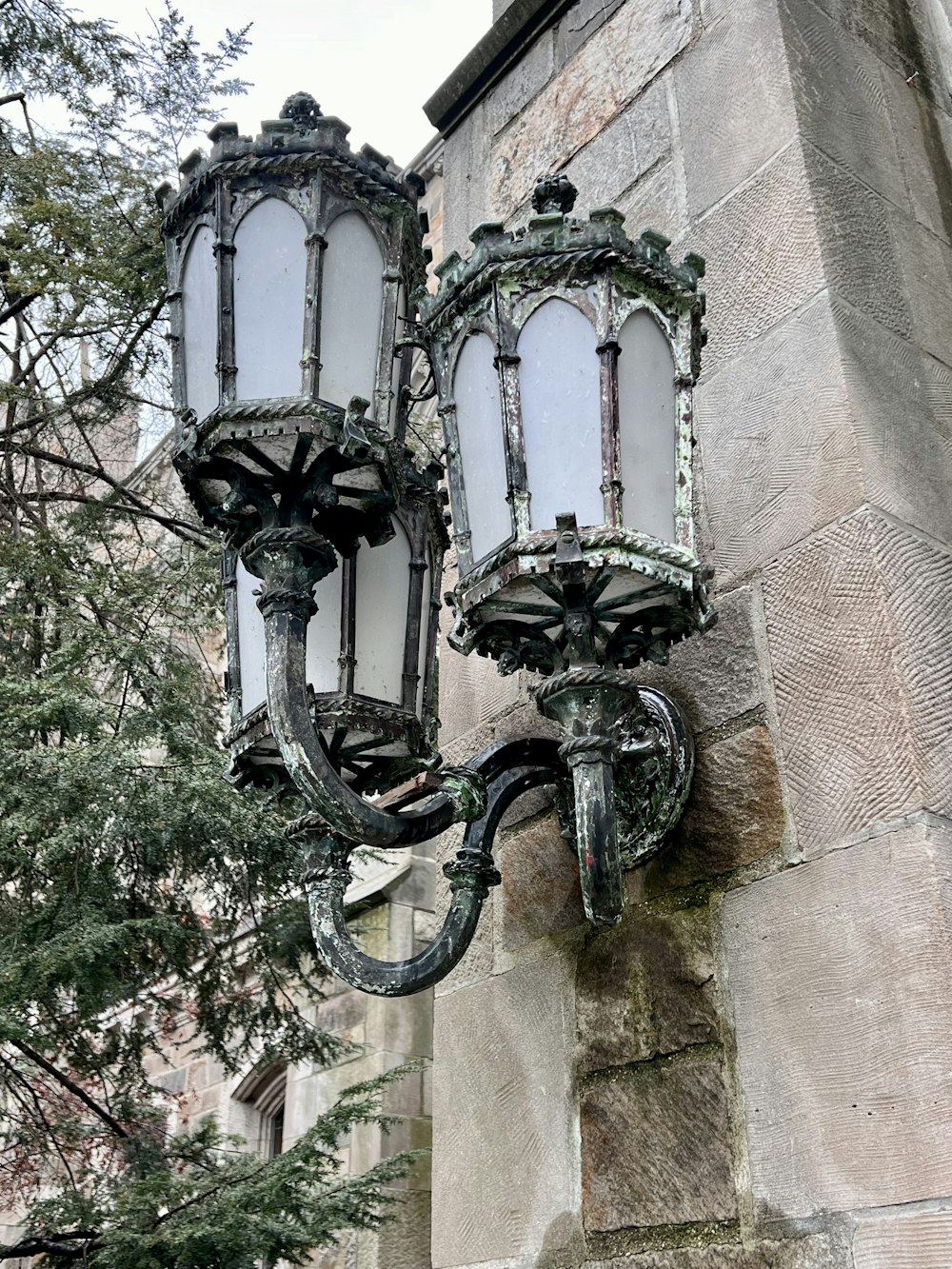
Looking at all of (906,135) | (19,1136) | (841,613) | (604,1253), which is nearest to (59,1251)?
(19,1136)

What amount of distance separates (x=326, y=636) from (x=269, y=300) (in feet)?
1.91

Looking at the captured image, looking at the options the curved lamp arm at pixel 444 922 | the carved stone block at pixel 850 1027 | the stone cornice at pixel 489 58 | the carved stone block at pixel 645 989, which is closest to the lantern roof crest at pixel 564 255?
the curved lamp arm at pixel 444 922

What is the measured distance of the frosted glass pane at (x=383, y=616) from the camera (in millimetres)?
2273

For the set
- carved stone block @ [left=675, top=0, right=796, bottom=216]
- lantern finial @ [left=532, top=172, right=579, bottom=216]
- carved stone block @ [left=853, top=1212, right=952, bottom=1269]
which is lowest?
carved stone block @ [left=853, top=1212, right=952, bottom=1269]

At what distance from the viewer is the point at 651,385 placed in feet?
6.45

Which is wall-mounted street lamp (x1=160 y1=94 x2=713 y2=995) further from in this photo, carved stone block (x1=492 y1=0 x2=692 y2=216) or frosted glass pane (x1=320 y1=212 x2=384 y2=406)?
carved stone block (x1=492 y1=0 x2=692 y2=216)

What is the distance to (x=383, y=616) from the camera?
2326 millimetres

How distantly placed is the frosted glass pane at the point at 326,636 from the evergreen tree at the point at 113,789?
5.66 ft

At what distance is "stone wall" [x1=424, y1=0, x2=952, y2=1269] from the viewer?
5.98 ft

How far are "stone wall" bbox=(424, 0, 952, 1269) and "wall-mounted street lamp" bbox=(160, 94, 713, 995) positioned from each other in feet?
0.79

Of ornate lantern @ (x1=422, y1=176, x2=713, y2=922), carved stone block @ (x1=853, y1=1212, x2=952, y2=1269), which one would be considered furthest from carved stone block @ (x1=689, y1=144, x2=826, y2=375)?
carved stone block @ (x1=853, y1=1212, x2=952, y2=1269)

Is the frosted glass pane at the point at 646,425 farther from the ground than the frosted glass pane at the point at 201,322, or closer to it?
closer to it

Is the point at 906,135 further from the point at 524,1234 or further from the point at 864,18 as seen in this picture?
the point at 524,1234

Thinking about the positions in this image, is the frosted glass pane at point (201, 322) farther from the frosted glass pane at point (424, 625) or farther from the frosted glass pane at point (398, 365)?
the frosted glass pane at point (424, 625)
